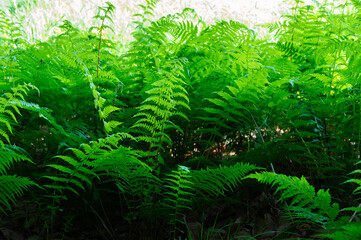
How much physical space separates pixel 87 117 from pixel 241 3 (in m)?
5.87

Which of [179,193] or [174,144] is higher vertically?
[174,144]

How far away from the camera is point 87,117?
1729 mm

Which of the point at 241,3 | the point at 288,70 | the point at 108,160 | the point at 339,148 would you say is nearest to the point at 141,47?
the point at 288,70

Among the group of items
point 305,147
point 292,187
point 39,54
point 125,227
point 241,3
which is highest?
point 241,3

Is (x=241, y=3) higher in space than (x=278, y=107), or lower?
higher

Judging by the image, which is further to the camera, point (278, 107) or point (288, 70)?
→ point (288, 70)

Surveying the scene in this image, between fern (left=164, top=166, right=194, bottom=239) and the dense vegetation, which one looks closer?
fern (left=164, top=166, right=194, bottom=239)

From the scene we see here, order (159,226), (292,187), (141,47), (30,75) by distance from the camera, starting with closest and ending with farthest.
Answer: (292,187) < (159,226) < (30,75) < (141,47)

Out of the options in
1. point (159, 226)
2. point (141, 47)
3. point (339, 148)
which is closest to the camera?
point (159, 226)

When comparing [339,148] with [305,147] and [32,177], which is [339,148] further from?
[32,177]

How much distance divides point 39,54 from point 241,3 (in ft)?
18.9

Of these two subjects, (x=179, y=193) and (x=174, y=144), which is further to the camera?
(x=174, y=144)

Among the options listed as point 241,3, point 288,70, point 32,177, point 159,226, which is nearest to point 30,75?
point 32,177

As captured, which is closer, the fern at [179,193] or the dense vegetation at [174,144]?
the fern at [179,193]
